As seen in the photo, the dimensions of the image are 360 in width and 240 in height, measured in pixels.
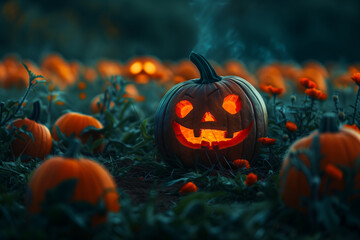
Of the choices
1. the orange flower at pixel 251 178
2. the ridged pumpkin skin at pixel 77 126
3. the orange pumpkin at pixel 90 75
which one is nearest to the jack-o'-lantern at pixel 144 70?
the orange pumpkin at pixel 90 75

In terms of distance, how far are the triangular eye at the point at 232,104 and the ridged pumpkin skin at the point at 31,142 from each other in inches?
58.1

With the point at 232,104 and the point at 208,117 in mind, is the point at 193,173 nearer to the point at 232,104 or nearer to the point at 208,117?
the point at 208,117

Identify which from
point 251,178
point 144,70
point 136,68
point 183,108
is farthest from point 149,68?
point 251,178

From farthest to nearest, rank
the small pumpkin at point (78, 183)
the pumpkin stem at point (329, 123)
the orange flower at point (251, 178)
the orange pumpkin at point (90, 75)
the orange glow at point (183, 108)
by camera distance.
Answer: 1. the orange pumpkin at point (90, 75)
2. the orange glow at point (183, 108)
3. the orange flower at point (251, 178)
4. the pumpkin stem at point (329, 123)
5. the small pumpkin at point (78, 183)

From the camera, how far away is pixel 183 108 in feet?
10.3

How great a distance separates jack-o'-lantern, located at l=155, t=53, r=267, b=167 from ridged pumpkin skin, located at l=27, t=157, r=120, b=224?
1.14 m

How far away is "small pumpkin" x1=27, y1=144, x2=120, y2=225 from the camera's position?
1.86 meters

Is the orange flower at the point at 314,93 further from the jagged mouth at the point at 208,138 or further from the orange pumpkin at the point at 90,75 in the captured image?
the orange pumpkin at the point at 90,75

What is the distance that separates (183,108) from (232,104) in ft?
1.18

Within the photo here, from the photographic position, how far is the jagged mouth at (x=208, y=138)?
3.04 m

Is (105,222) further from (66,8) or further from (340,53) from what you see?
(66,8)

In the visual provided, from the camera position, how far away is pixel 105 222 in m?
1.85

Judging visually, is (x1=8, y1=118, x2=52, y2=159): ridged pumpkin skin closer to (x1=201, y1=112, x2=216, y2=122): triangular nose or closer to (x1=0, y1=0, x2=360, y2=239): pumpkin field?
(x1=0, y1=0, x2=360, y2=239): pumpkin field

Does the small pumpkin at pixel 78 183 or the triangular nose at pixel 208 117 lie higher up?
the triangular nose at pixel 208 117
